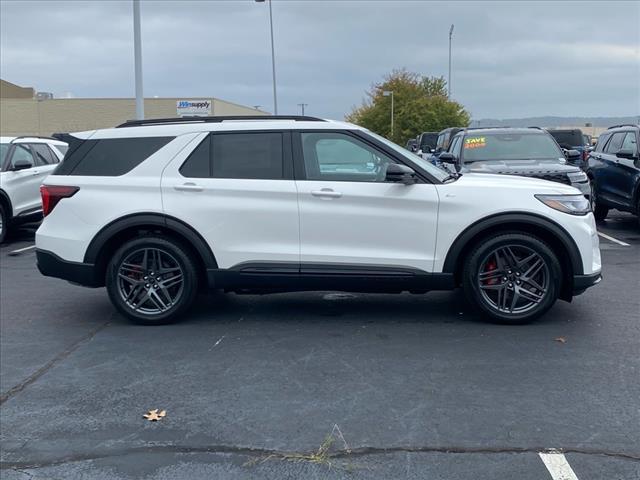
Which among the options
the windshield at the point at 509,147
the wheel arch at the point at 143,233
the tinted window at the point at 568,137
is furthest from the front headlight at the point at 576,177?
the tinted window at the point at 568,137

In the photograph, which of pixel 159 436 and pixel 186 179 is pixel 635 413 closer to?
pixel 159 436

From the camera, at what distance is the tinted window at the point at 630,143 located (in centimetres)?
1194

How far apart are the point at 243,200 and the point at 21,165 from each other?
7769mm

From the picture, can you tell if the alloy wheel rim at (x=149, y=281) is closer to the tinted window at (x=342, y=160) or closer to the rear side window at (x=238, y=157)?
the rear side window at (x=238, y=157)

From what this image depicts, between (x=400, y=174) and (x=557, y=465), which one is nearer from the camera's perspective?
(x=557, y=465)

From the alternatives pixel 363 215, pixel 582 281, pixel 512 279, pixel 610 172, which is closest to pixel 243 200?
pixel 363 215

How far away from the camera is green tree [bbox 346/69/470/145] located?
5022 centimetres

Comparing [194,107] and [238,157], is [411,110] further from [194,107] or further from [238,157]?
[238,157]

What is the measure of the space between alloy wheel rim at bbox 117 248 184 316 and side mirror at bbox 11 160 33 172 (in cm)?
697

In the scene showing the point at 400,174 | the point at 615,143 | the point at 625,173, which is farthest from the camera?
the point at 615,143

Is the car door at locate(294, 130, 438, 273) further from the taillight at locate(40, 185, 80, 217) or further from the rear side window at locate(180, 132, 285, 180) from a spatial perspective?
the taillight at locate(40, 185, 80, 217)

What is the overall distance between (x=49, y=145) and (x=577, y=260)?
11024 mm

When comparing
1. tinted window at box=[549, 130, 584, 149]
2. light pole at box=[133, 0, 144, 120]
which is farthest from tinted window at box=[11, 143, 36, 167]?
tinted window at box=[549, 130, 584, 149]

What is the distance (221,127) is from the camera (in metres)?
6.48
